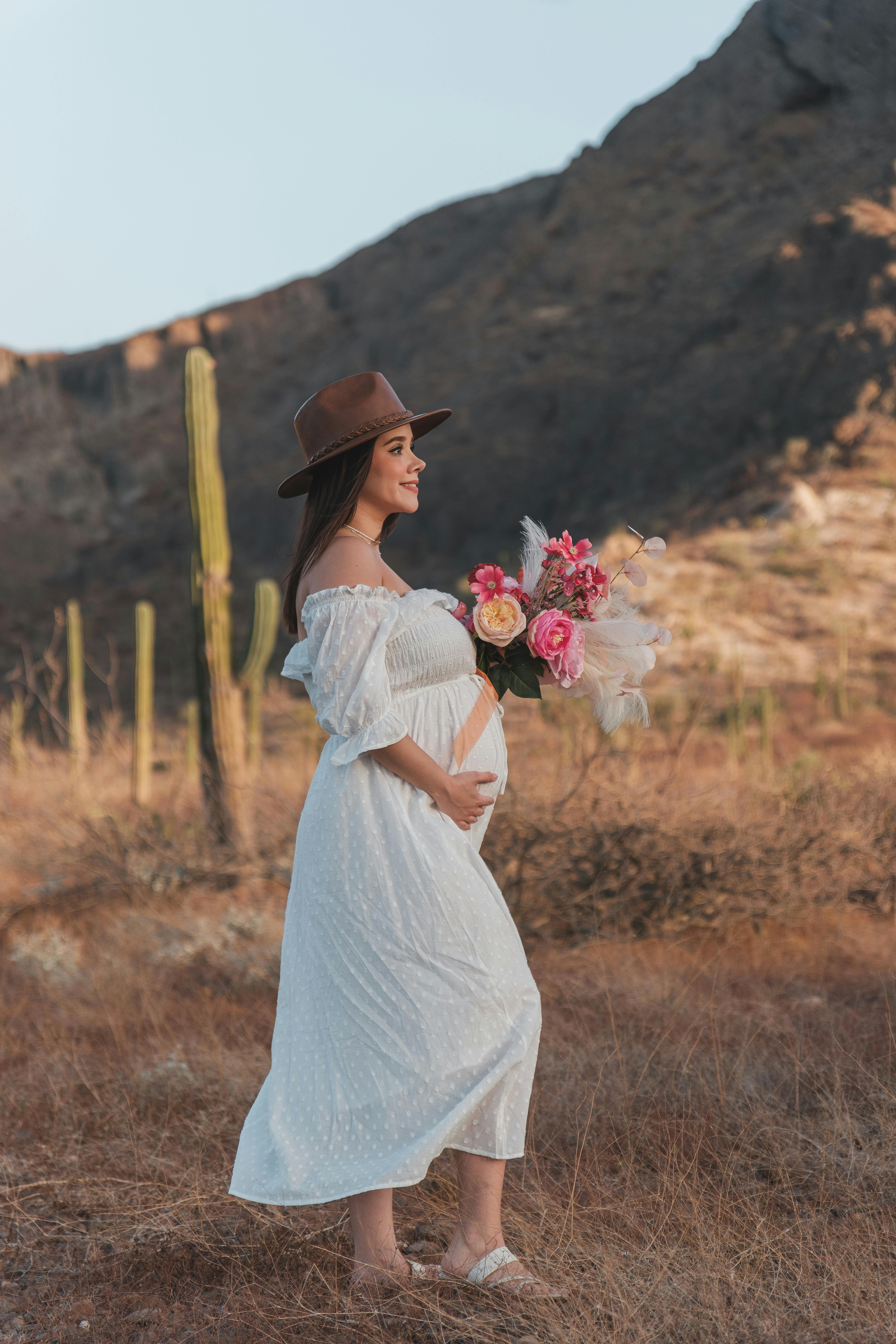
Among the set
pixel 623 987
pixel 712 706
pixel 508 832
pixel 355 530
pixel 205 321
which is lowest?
pixel 712 706

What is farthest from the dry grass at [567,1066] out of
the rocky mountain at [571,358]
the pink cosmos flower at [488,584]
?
the rocky mountain at [571,358]

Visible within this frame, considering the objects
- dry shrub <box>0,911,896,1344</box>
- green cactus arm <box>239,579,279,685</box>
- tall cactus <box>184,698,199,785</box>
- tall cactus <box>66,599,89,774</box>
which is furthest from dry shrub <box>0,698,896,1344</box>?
tall cactus <box>66,599,89,774</box>

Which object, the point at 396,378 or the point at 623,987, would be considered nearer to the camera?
the point at 623,987

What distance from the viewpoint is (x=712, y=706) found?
44.5 ft

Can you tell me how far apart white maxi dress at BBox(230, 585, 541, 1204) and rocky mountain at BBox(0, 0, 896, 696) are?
919 cm

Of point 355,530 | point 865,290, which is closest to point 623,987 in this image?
point 355,530

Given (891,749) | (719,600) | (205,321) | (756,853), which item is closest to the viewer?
(756,853)

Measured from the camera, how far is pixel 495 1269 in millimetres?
2260

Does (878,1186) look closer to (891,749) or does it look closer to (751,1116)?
(751,1116)

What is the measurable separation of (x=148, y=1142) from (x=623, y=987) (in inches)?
77.6

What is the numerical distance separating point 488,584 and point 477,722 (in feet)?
1.05

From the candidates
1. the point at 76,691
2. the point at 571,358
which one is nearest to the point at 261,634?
the point at 76,691

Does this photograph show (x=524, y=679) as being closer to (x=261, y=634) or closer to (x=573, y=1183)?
(x=573, y=1183)

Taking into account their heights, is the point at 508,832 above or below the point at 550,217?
below
